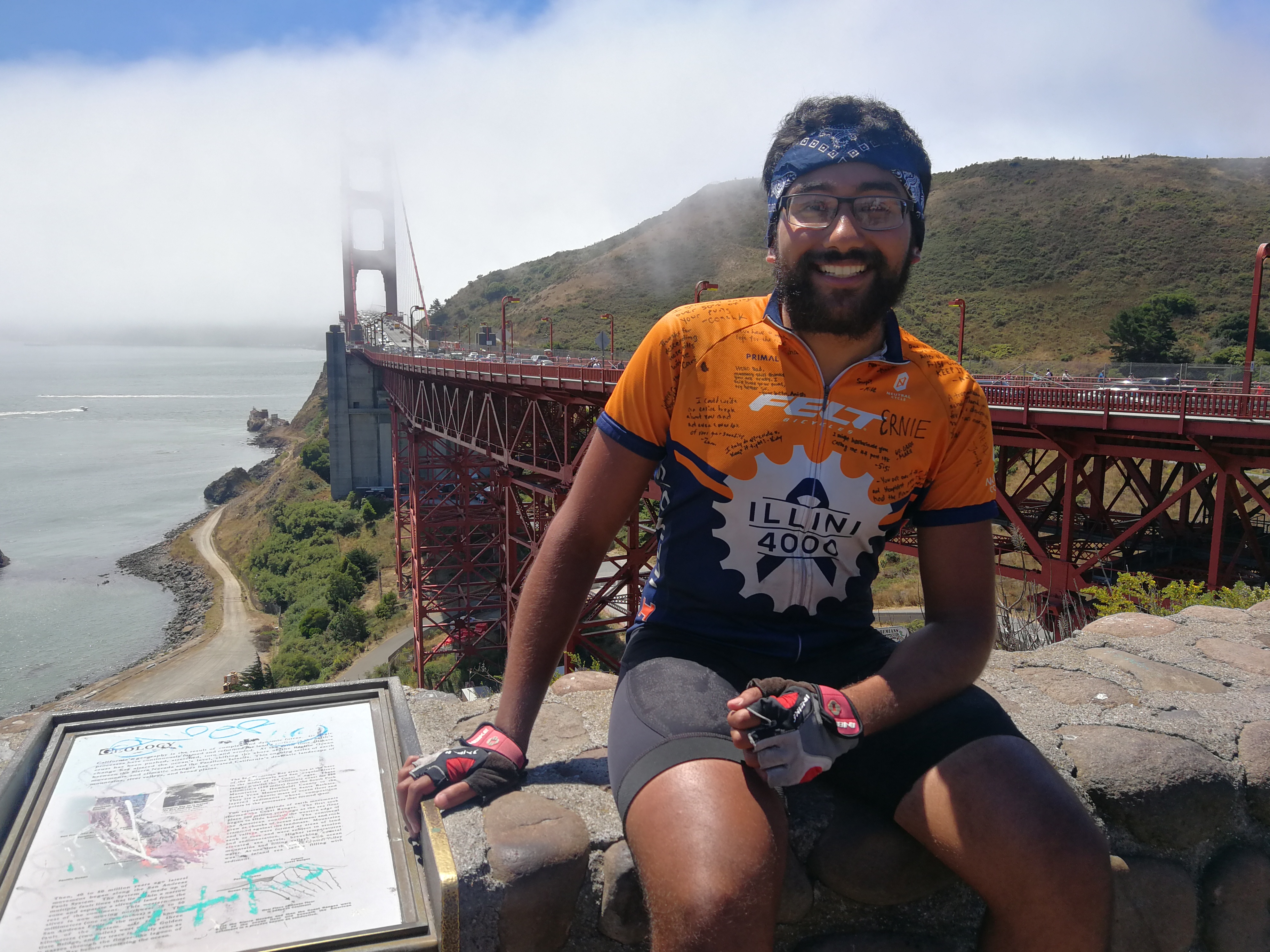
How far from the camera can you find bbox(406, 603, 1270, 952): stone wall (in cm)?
147

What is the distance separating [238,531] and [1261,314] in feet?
148

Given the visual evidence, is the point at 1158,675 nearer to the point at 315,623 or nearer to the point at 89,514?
the point at 315,623

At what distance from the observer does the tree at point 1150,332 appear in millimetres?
34406

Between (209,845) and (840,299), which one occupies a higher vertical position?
(840,299)

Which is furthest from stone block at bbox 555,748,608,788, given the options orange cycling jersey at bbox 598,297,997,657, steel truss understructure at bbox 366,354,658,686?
steel truss understructure at bbox 366,354,658,686

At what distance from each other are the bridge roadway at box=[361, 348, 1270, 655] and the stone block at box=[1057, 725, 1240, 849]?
4.73 metres

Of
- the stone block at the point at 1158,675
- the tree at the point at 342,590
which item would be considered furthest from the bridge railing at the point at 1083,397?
the tree at the point at 342,590

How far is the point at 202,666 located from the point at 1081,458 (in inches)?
861

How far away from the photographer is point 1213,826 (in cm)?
179

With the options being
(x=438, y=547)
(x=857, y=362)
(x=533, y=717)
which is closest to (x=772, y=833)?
(x=533, y=717)

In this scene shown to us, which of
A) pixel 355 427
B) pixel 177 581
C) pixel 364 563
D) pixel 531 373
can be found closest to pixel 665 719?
pixel 531 373

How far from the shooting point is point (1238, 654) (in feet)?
8.64

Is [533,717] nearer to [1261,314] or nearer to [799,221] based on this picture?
[799,221]

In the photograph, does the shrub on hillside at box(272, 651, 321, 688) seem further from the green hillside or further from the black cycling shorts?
the green hillside
